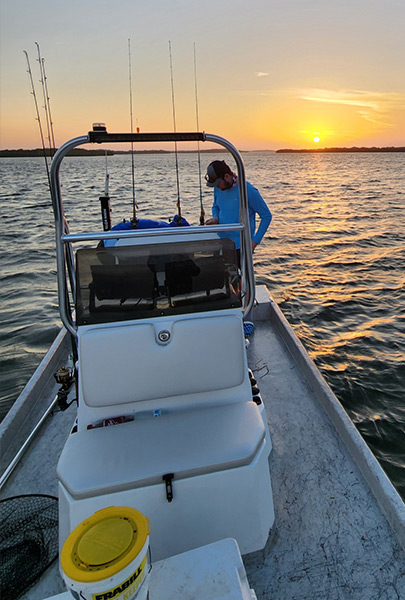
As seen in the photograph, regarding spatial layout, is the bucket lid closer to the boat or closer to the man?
the boat

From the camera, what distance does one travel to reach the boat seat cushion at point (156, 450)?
5.54ft

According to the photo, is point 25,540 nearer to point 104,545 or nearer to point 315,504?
point 104,545

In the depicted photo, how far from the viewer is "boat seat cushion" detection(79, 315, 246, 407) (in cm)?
201

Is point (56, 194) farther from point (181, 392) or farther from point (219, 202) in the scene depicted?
point (219, 202)

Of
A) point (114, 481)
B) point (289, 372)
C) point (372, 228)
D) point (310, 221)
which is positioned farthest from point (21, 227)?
point (114, 481)

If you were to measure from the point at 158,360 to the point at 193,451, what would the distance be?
1.66 ft

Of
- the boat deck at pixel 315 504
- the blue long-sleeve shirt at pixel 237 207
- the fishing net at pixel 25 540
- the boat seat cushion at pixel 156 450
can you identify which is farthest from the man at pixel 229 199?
the fishing net at pixel 25 540

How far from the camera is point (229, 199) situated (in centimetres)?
388

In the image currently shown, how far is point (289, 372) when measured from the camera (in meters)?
3.72

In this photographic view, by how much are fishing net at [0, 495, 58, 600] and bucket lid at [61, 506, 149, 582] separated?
3.46 feet

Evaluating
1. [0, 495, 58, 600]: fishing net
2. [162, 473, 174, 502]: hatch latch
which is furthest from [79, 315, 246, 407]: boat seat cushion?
[0, 495, 58, 600]: fishing net

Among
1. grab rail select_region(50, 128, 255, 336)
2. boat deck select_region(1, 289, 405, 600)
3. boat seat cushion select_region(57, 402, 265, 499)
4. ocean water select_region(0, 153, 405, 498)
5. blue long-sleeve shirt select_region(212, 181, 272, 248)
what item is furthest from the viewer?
ocean water select_region(0, 153, 405, 498)

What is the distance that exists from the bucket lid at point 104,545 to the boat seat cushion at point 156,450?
1.07 feet

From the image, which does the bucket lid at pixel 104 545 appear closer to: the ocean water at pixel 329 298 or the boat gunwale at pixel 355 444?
the boat gunwale at pixel 355 444
